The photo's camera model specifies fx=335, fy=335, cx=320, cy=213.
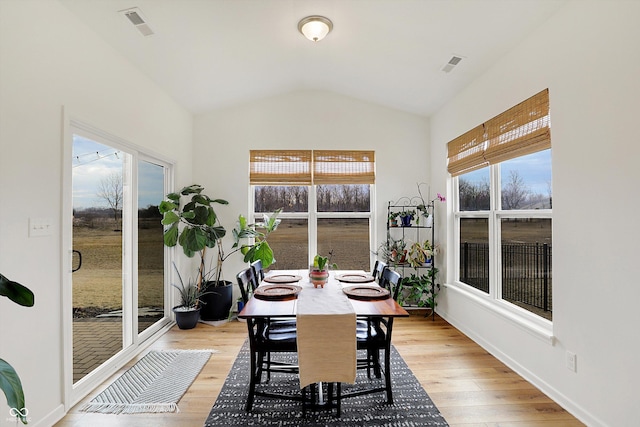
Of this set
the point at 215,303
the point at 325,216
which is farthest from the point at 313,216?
the point at 215,303

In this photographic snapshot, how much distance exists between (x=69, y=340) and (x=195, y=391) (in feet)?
3.09

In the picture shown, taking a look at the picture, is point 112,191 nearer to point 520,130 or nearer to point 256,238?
point 256,238

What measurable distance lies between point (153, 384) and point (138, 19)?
9.14 ft

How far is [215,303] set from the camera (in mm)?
4082

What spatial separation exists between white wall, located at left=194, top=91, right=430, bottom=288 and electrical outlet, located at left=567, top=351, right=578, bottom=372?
8.33 feet

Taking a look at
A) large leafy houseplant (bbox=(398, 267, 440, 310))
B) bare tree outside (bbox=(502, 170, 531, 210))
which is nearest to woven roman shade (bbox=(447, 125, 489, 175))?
bare tree outside (bbox=(502, 170, 531, 210))

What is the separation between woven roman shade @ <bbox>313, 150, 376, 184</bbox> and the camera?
4.56 meters

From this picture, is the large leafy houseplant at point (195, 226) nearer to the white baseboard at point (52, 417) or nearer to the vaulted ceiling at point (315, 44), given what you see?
the vaulted ceiling at point (315, 44)

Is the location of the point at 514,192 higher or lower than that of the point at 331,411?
higher

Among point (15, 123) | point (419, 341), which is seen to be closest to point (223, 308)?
point (419, 341)

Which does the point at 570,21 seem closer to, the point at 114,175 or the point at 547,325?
the point at 547,325

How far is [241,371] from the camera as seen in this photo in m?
2.83

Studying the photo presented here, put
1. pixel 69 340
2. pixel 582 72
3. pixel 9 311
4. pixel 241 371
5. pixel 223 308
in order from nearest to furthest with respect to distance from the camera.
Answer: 1. pixel 9 311
2. pixel 582 72
3. pixel 69 340
4. pixel 241 371
5. pixel 223 308

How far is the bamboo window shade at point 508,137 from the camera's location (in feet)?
8.25
